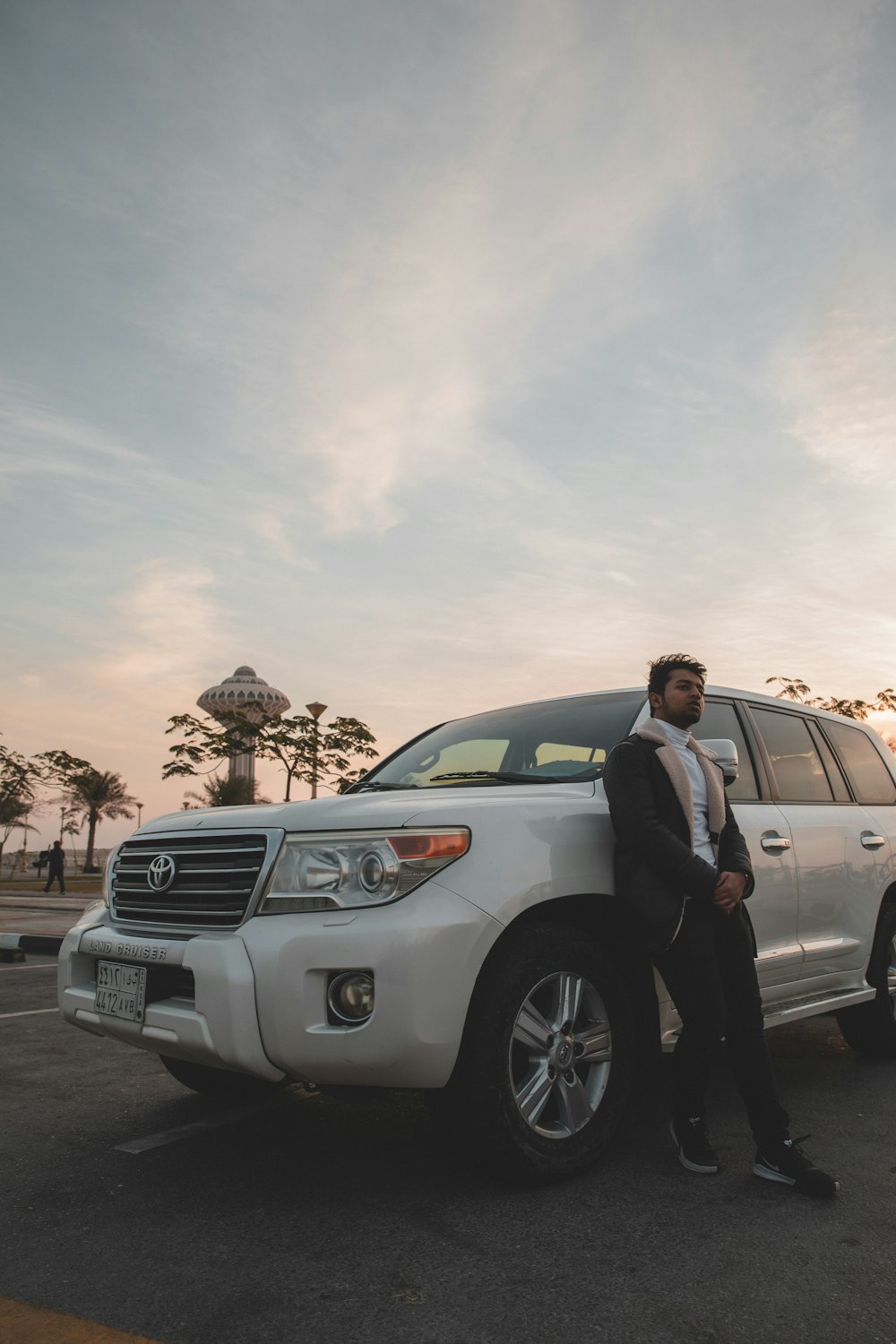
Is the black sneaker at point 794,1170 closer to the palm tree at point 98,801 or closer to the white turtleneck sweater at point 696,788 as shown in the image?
the white turtleneck sweater at point 696,788

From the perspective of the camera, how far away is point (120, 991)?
3.29 meters

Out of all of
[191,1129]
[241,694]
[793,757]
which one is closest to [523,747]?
[793,757]

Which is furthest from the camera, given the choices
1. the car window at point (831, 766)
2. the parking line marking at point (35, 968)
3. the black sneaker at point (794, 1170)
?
the parking line marking at point (35, 968)

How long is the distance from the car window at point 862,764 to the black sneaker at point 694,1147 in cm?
237

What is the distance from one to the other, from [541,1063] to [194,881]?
126 cm

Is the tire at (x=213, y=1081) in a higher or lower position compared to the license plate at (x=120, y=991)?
lower

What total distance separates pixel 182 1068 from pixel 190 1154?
687 mm

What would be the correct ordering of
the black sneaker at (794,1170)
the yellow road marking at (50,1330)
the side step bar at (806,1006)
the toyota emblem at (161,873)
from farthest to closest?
the side step bar at (806,1006) < the toyota emblem at (161,873) < the black sneaker at (794,1170) < the yellow road marking at (50,1330)

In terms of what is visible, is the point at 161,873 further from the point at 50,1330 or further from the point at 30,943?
the point at 30,943

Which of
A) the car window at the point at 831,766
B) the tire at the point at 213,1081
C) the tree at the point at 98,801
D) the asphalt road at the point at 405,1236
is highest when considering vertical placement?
the tree at the point at 98,801

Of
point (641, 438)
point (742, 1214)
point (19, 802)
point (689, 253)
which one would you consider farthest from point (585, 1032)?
point (19, 802)

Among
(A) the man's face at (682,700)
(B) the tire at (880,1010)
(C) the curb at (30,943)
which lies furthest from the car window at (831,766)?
(C) the curb at (30,943)

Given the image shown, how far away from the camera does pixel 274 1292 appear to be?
239cm

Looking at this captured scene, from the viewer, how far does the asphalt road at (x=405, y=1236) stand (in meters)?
2.26
